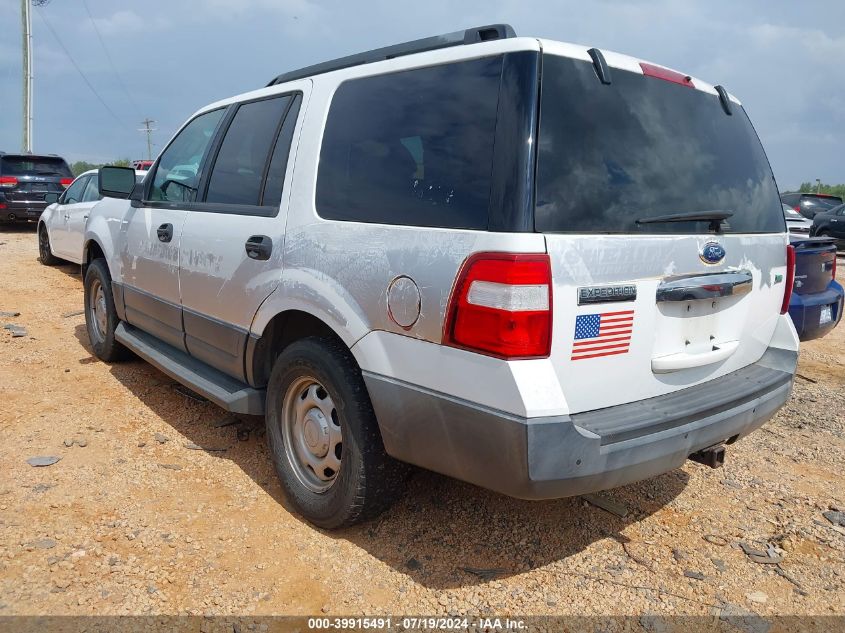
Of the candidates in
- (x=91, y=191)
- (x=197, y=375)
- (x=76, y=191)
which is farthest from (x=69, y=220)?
(x=197, y=375)

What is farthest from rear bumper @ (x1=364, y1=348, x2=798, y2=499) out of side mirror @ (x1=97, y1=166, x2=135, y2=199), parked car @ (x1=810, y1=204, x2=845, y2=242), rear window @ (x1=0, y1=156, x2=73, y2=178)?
parked car @ (x1=810, y1=204, x2=845, y2=242)

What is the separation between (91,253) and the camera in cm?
562

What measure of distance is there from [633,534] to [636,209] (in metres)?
1.57

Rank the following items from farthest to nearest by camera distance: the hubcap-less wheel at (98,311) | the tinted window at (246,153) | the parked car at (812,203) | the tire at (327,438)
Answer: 1. the parked car at (812,203)
2. the hubcap-less wheel at (98,311)
3. the tinted window at (246,153)
4. the tire at (327,438)

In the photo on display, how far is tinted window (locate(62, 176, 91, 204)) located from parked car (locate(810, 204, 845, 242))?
56.1 feet

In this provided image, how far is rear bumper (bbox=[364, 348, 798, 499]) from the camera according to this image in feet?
7.00

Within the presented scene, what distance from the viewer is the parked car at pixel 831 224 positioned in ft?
56.3

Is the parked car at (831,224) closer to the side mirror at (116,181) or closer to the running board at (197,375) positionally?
the side mirror at (116,181)

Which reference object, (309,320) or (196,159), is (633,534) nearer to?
(309,320)

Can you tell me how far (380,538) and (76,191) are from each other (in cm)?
896

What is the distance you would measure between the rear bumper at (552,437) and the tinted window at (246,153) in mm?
1416

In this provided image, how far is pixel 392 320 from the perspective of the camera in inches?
96.0

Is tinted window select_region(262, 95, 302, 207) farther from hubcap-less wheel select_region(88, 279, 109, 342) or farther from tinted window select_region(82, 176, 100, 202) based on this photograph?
tinted window select_region(82, 176, 100, 202)

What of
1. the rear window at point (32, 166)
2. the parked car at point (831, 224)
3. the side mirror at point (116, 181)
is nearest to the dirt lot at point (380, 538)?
the side mirror at point (116, 181)
